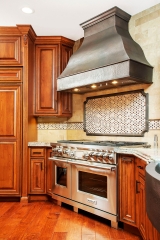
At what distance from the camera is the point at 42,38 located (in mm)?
3623

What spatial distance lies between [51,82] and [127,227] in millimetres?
2297

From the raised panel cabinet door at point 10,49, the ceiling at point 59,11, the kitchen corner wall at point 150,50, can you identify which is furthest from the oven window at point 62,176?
the ceiling at point 59,11

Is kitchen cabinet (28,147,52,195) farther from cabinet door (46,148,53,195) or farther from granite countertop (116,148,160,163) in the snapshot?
granite countertop (116,148,160,163)

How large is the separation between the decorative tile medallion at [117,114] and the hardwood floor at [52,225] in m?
1.16

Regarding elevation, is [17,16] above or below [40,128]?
above

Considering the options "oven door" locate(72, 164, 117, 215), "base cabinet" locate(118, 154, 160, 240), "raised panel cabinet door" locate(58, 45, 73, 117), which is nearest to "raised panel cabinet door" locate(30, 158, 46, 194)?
"oven door" locate(72, 164, 117, 215)

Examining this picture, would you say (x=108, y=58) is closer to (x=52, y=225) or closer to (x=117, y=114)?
(x=117, y=114)

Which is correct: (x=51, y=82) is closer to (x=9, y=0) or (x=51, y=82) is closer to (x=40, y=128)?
(x=40, y=128)

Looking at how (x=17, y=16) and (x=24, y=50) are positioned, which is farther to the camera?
(x=24, y=50)

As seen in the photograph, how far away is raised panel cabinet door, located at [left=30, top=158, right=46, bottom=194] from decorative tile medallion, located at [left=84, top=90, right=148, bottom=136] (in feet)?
2.86

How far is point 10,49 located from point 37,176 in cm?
190

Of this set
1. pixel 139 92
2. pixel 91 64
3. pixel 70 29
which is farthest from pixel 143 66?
pixel 70 29

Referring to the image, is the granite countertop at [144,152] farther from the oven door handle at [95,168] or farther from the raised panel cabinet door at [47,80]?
the raised panel cabinet door at [47,80]

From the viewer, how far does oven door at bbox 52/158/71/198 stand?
301cm
